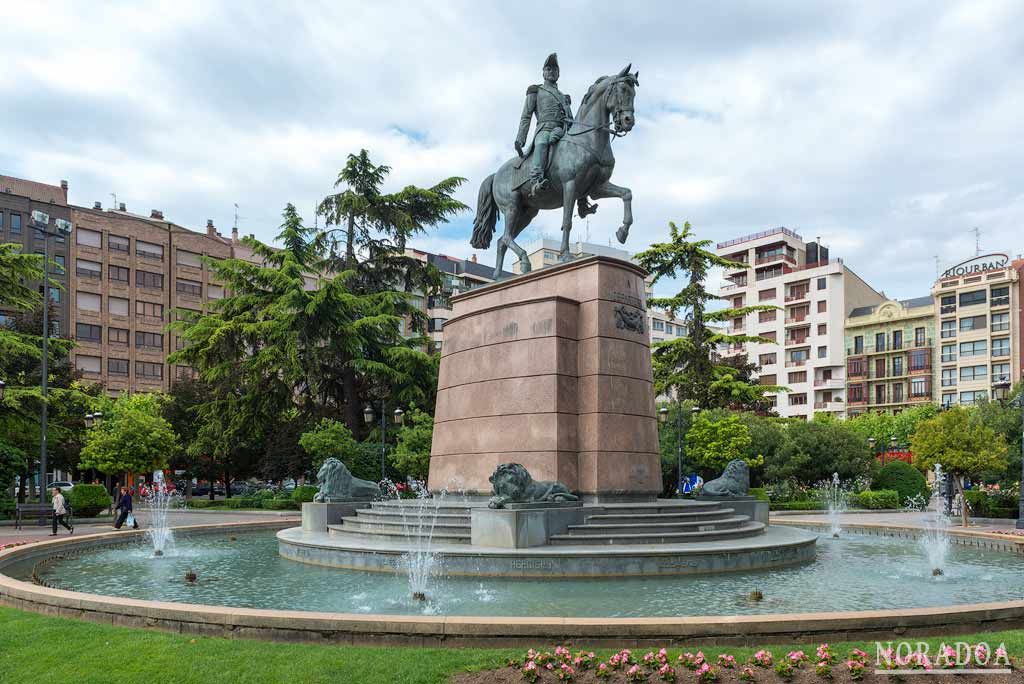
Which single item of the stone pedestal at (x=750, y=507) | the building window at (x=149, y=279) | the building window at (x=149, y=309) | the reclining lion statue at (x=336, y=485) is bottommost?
the stone pedestal at (x=750, y=507)

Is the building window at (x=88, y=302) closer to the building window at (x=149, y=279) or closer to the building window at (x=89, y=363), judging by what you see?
the building window at (x=149, y=279)

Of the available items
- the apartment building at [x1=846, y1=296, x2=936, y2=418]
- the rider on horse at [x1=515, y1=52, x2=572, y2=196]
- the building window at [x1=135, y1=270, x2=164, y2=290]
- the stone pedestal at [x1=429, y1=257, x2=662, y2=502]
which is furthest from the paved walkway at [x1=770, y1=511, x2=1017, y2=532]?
the building window at [x1=135, y1=270, x2=164, y2=290]

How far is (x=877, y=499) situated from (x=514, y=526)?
30584 millimetres

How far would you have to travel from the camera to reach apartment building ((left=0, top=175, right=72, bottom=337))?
216ft

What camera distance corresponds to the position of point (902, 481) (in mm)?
41250

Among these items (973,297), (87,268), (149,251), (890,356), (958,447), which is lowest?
(958,447)

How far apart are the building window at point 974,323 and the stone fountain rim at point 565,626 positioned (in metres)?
71.4

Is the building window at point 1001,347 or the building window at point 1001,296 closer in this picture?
the building window at point 1001,296

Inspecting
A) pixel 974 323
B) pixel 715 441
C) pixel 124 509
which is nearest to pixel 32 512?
pixel 124 509

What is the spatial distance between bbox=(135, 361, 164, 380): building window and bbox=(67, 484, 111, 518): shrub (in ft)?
151

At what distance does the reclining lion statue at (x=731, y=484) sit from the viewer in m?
19.0

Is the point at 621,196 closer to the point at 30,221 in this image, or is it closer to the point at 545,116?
the point at 545,116

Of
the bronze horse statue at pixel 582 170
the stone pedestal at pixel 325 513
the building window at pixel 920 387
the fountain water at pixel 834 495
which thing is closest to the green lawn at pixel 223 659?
the stone pedestal at pixel 325 513

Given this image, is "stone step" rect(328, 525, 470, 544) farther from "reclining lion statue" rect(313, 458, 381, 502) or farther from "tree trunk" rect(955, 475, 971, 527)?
"tree trunk" rect(955, 475, 971, 527)
